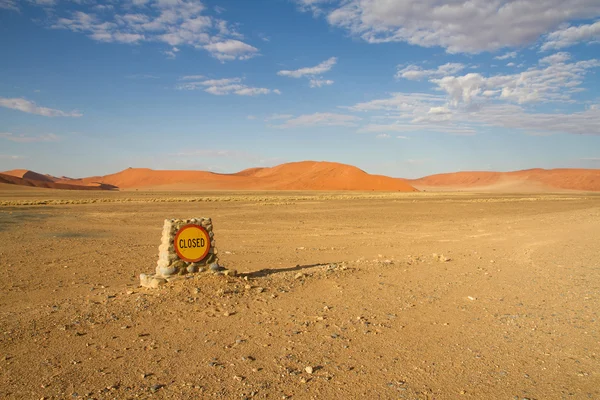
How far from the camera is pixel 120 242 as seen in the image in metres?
15.6

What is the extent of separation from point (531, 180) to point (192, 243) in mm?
169508

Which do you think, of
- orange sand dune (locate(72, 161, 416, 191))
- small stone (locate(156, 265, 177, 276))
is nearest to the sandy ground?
small stone (locate(156, 265, 177, 276))

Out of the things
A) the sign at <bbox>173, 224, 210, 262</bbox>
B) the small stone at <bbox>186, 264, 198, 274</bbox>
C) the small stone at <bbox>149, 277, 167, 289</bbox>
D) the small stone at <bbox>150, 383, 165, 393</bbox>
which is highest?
the sign at <bbox>173, 224, 210, 262</bbox>

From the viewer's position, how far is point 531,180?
154 m

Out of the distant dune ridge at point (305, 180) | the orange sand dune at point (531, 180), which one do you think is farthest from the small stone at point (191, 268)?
the orange sand dune at point (531, 180)

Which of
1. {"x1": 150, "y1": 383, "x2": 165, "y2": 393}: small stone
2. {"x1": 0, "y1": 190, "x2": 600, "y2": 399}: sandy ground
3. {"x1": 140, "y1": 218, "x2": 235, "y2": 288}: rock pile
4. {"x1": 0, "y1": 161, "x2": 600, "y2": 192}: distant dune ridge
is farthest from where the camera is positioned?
{"x1": 0, "y1": 161, "x2": 600, "y2": 192}: distant dune ridge

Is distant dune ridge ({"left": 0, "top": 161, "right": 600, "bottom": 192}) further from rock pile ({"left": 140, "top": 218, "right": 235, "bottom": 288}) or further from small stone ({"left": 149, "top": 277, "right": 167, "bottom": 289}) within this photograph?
small stone ({"left": 149, "top": 277, "right": 167, "bottom": 289})

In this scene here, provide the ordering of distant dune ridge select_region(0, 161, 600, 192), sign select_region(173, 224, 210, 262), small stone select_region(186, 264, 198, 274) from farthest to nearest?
distant dune ridge select_region(0, 161, 600, 192) < small stone select_region(186, 264, 198, 274) < sign select_region(173, 224, 210, 262)

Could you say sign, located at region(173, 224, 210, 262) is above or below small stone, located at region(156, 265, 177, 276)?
above

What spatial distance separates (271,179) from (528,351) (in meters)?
107

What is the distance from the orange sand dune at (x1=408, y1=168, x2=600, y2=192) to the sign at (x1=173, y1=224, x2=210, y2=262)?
13352 cm

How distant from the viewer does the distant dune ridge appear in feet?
330

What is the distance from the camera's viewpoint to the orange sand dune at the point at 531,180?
134500mm

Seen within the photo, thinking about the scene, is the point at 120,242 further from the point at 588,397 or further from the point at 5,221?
the point at 588,397
